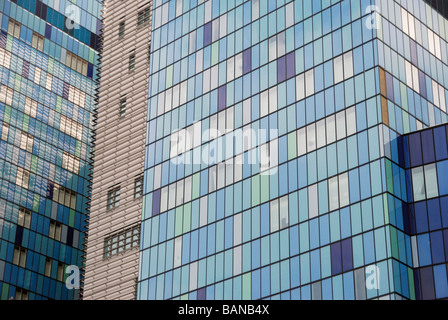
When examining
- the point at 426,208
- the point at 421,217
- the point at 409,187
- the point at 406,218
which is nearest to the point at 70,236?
the point at 409,187

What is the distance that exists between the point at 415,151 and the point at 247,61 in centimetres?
2109

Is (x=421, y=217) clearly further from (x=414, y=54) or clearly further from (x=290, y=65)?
(x=290, y=65)

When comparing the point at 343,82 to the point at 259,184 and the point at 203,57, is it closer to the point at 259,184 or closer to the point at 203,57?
the point at 259,184

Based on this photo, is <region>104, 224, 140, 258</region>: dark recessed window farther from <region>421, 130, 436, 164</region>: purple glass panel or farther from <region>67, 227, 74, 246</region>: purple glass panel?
<region>67, 227, 74, 246</region>: purple glass panel

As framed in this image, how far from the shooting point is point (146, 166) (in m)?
90.8

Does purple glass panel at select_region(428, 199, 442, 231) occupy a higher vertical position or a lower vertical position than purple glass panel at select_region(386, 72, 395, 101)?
lower

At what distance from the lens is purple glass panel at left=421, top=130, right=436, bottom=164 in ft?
232

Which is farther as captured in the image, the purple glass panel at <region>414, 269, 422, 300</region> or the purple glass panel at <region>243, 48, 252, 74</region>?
the purple glass panel at <region>243, 48, 252, 74</region>

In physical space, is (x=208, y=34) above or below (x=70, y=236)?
above

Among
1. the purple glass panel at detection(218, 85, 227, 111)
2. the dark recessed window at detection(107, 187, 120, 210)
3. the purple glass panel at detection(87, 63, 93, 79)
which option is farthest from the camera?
the purple glass panel at detection(87, 63, 93, 79)

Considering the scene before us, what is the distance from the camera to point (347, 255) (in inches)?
2692

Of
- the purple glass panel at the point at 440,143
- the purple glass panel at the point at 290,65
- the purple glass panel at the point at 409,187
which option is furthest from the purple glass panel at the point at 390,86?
the purple glass panel at the point at 290,65

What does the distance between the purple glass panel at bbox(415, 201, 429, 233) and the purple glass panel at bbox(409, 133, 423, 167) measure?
11.6 feet

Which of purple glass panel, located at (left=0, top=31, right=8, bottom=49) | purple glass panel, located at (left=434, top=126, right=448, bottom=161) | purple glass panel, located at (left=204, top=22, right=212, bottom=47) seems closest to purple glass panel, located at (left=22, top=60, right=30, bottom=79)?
purple glass panel, located at (left=0, top=31, right=8, bottom=49)
